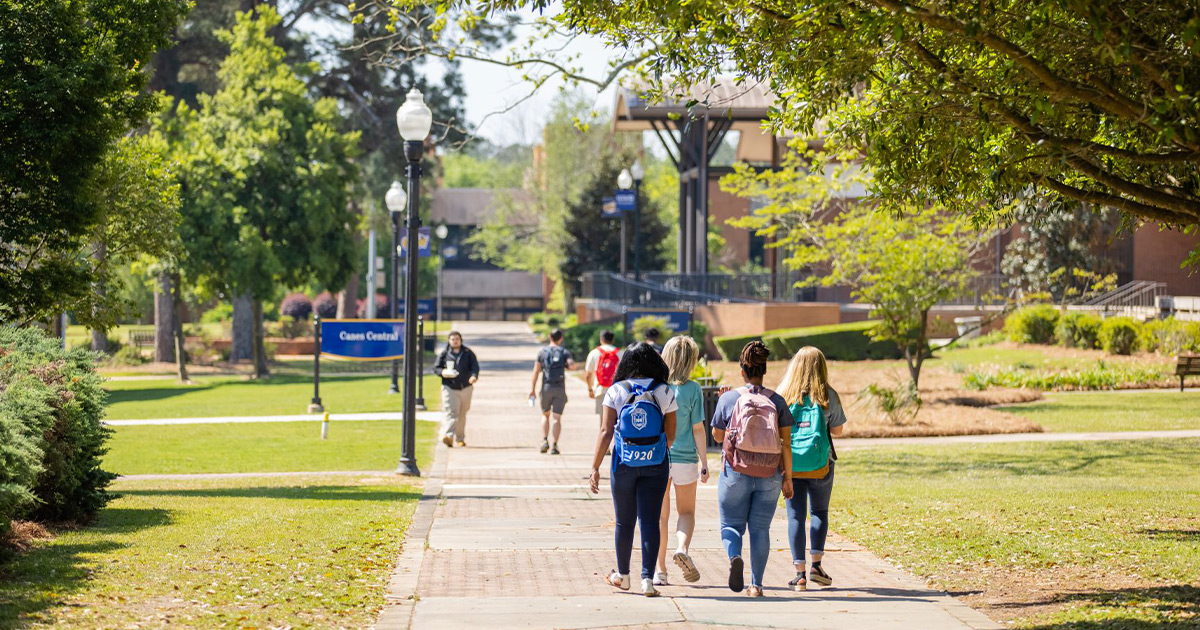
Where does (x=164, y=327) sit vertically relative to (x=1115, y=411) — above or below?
above

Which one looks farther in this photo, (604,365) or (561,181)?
(561,181)

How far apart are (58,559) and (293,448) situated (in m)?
9.71

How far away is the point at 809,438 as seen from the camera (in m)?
8.55

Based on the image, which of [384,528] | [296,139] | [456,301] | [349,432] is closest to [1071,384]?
[349,432]

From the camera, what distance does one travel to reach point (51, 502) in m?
10.1

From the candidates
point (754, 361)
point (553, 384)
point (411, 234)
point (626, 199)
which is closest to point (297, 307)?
point (626, 199)

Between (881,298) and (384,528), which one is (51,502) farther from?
(881,298)

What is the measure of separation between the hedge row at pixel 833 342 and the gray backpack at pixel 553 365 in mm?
15369

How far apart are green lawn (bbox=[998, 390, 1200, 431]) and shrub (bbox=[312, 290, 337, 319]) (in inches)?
1954

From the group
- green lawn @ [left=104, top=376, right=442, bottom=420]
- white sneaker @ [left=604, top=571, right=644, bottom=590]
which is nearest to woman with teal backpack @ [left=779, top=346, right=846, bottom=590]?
white sneaker @ [left=604, top=571, right=644, bottom=590]

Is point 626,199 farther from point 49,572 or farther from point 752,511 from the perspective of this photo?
point 49,572

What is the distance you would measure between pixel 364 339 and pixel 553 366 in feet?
16.9

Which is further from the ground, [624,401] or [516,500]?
[624,401]

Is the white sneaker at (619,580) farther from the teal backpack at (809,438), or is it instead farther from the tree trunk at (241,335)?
the tree trunk at (241,335)
